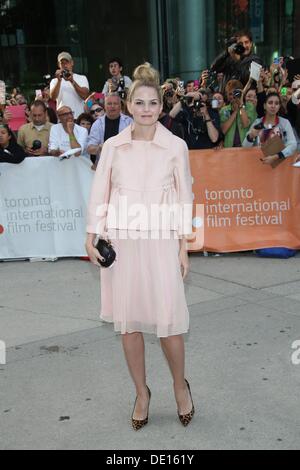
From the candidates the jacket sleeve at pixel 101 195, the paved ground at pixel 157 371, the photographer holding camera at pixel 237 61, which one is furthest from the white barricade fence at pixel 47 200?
the jacket sleeve at pixel 101 195

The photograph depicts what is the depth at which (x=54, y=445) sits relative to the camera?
312 centimetres

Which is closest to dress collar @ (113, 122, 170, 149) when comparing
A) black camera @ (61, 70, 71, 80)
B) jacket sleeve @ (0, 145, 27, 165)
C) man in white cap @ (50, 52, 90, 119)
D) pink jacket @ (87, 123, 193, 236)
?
pink jacket @ (87, 123, 193, 236)

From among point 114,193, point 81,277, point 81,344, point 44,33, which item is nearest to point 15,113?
point 81,277

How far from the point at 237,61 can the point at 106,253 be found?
6380 millimetres

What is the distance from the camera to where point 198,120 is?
22.6 ft

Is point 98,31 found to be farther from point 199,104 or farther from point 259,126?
point 259,126

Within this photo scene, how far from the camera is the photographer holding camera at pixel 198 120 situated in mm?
6801

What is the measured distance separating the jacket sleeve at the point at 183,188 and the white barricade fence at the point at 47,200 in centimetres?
394

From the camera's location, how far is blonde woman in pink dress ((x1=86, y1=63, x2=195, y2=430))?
10.1 ft

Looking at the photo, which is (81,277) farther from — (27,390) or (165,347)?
(165,347)

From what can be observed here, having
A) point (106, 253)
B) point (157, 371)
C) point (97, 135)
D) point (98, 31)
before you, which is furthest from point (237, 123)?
point (98, 31)

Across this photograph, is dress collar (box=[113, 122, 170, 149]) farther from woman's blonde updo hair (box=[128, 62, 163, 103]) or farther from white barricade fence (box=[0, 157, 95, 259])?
white barricade fence (box=[0, 157, 95, 259])

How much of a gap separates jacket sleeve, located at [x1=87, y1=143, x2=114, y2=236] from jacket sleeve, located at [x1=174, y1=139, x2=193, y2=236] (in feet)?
1.22

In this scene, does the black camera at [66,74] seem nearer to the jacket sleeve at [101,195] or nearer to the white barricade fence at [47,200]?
the white barricade fence at [47,200]
